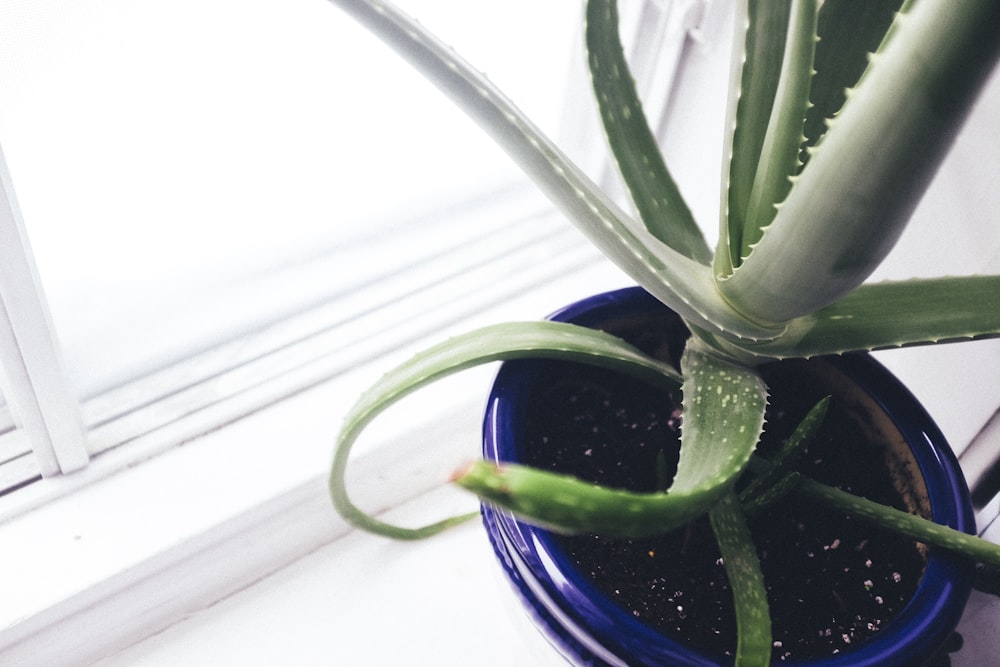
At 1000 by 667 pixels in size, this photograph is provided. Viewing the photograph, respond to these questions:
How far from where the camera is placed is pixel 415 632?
0.54 m

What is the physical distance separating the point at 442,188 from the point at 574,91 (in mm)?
132

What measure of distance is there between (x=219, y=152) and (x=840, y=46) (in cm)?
37

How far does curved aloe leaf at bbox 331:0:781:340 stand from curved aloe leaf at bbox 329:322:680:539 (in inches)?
2.2

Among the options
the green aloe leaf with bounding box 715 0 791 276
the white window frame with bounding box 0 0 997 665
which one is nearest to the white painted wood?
the white window frame with bounding box 0 0 997 665

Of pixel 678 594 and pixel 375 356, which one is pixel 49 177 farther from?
pixel 678 594

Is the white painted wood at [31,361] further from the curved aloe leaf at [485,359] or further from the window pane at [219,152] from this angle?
the curved aloe leaf at [485,359]

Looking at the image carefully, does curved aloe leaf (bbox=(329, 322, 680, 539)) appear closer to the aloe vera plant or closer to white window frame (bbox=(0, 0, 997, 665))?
the aloe vera plant

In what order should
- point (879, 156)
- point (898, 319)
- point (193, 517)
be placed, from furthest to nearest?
point (193, 517)
point (898, 319)
point (879, 156)

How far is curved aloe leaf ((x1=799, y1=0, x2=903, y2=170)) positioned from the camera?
327 millimetres

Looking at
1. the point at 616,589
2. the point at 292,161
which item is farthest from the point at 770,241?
the point at 292,161

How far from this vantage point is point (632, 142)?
37cm

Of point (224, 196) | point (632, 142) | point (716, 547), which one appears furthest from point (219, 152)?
point (716, 547)

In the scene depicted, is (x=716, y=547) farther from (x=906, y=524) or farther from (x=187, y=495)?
(x=187, y=495)

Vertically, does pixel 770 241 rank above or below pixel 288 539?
above
